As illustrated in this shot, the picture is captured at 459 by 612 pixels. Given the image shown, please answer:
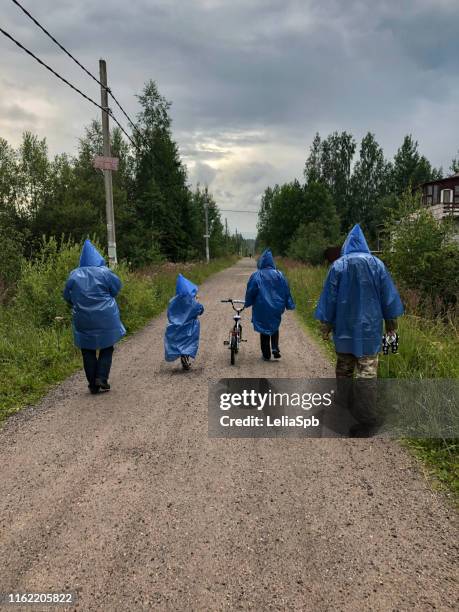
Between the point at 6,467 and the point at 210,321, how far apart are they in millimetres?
7561

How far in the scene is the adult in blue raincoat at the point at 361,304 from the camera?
161 inches

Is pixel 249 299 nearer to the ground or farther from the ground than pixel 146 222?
nearer to the ground

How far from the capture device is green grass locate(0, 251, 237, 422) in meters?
5.69

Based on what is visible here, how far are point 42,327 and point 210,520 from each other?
6.90 metres

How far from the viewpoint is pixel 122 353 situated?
779 centimetres

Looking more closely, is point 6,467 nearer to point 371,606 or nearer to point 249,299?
point 371,606

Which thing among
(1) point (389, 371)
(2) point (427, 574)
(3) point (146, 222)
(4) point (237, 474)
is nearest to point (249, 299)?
(1) point (389, 371)

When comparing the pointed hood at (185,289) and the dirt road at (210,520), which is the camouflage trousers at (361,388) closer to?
the dirt road at (210,520)

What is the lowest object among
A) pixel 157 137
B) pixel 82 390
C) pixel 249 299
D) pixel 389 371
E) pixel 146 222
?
pixel 82 390

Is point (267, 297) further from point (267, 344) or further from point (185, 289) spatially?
point (185, 289)

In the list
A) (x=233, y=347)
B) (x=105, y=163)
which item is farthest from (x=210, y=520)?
(x=105, y=163)

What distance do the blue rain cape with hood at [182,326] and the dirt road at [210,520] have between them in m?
1.74

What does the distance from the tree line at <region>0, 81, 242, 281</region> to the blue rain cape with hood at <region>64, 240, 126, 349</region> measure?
42.3ft

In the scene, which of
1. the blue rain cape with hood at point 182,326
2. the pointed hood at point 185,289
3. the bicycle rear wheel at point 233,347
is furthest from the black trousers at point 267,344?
the pointed hood at point 185,289
